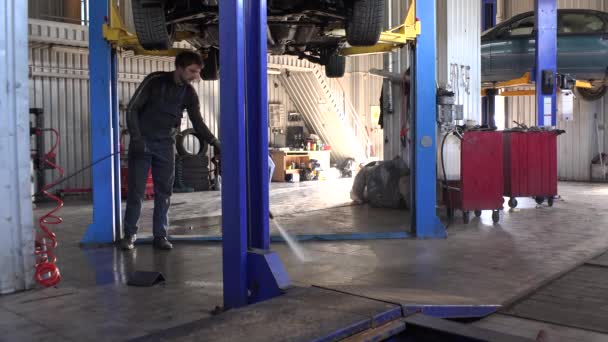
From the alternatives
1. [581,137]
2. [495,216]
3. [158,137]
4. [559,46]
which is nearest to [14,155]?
[158,137]

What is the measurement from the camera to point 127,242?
4324 mm

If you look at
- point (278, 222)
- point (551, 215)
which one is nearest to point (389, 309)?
point (278, 222)

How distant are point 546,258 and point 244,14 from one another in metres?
2.70

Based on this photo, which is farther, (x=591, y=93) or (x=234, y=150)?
(x=591, y=93)

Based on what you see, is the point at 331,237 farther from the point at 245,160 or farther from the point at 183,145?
the point at 183,145

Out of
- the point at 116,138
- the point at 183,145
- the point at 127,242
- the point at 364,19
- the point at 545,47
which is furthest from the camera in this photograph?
the point at 183,145

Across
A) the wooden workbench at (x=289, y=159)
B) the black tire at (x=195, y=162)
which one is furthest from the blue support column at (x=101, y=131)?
the wooden workbench at (x=289, y=159)

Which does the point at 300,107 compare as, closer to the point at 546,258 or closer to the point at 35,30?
the point at 35,30

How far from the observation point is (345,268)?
3648mm

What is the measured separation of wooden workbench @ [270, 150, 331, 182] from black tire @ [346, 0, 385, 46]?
765cm

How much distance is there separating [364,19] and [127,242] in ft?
8.14

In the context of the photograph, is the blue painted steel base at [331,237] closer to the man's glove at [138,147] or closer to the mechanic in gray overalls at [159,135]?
the mechanic in gray overalls at [159,135]

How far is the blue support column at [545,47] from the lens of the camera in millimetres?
7367

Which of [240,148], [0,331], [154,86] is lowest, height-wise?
[0,331]
